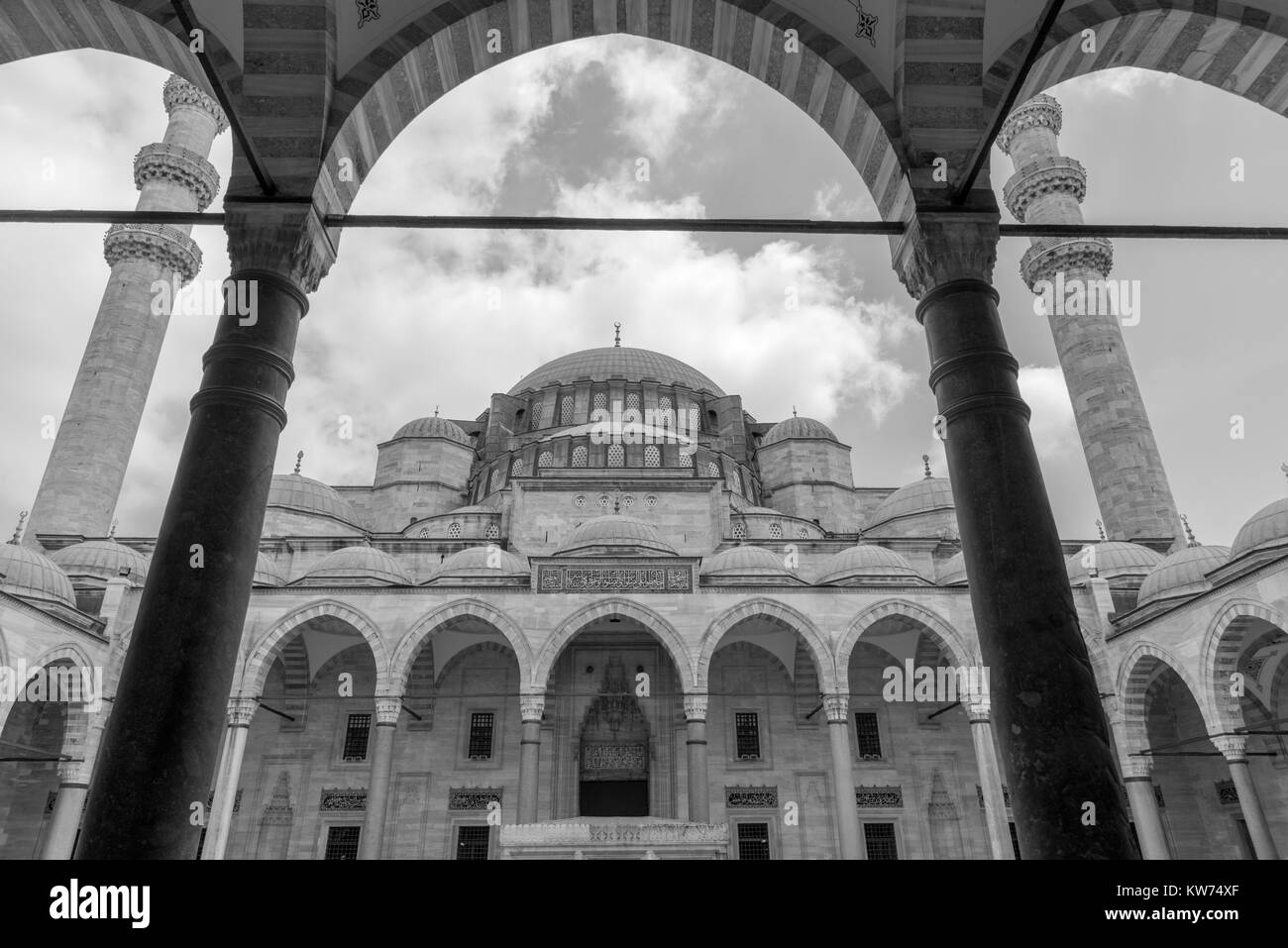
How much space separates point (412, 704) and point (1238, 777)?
46.3 feet

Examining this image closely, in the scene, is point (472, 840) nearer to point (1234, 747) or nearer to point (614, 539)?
point (614, 539)

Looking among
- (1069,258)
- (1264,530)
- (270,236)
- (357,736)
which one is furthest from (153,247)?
(1264,530)

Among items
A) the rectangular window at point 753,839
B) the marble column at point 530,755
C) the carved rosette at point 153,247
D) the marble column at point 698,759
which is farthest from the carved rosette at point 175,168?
the rectangular window at point 753,839

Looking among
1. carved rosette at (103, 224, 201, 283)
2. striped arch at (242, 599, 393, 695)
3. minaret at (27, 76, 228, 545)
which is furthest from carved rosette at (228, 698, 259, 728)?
carved rosette at (103, 224, 201, 283)

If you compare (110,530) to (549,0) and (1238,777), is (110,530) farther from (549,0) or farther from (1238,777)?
(1238,777)

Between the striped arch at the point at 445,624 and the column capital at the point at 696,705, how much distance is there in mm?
2766

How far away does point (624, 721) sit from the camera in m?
17.1

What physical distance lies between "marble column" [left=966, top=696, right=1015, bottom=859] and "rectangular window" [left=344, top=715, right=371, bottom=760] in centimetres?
1144

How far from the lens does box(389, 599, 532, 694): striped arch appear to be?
1479 cm

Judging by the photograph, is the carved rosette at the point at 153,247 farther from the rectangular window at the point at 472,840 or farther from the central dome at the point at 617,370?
the rectangular window at the point at 472,840

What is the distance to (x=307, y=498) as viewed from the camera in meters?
21.5

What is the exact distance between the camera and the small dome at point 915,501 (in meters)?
22.1

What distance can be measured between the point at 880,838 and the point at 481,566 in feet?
31.7

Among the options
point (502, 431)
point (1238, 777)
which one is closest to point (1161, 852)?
point (1238, 777)
